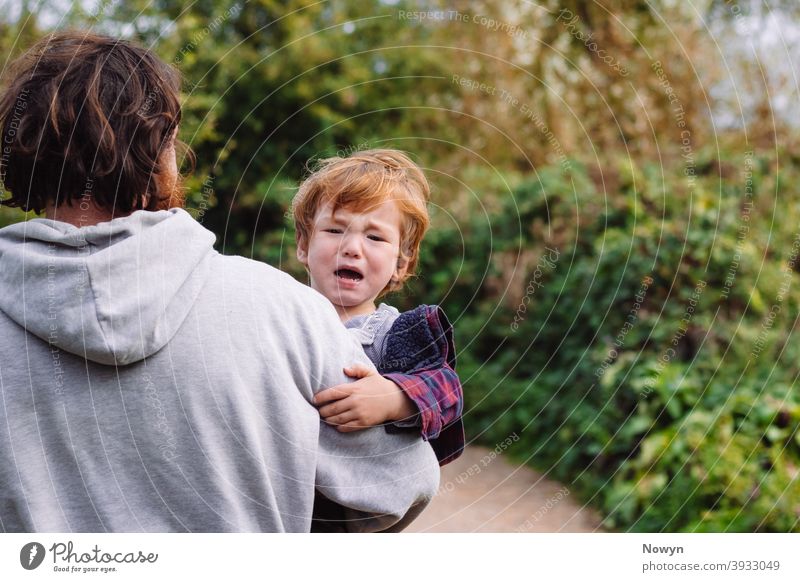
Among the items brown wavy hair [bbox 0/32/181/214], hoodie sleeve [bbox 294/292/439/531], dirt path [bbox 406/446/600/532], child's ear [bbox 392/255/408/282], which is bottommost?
dirt path [bbox 406/446/600/532]

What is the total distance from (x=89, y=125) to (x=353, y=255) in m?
0.56

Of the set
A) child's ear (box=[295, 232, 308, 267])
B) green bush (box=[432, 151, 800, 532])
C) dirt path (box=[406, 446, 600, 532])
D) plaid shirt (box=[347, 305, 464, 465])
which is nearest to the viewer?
plaid shirt (box=[347, 305, 464, 465])

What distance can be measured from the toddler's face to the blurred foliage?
0.98 meters

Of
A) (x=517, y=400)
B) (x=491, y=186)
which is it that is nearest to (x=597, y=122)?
(x=491, y=186)

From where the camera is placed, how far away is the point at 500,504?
518 cm

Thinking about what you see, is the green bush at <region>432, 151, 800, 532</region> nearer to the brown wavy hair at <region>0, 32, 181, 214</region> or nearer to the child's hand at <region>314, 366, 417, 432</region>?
the child's hand at <region>314, 366, 417, 432</region>

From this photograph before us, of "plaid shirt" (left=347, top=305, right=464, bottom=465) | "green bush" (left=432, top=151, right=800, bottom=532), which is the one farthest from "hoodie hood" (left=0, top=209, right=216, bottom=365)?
"green bush" (left=432, top=151, right=800, bottom=532)

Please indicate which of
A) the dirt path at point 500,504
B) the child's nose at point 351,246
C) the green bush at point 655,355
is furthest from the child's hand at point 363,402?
the dirt path at point 500,504

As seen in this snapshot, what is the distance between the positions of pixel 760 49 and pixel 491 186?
2452mm

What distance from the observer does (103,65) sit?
3.89 ft

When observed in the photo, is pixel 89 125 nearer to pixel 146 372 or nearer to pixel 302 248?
pixel 146 372

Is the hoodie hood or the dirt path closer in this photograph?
the hoodie hood

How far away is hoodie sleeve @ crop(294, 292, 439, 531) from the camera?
1.19 metres

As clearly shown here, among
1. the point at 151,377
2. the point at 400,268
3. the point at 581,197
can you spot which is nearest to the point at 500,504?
the point at 581,197
